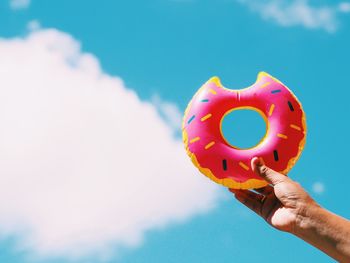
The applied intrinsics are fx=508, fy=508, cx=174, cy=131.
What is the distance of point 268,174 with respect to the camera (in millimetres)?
3805

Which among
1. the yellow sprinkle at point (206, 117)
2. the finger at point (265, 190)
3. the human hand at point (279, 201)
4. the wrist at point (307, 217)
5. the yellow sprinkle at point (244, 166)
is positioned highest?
the yellow sprinkle at point (206, 117)

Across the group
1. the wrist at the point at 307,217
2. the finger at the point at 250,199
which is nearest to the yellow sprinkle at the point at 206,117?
the finger at the point at 250,199

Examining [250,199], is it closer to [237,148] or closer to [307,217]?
[237,148]

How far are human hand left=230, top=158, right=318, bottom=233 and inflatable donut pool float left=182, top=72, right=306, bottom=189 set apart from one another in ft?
0.71

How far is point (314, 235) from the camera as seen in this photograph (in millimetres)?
3211

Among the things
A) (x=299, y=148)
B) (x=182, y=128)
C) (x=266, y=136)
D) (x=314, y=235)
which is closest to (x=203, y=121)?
(x=182, y=128)

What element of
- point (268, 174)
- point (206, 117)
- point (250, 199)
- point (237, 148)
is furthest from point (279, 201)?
point (206, 117)

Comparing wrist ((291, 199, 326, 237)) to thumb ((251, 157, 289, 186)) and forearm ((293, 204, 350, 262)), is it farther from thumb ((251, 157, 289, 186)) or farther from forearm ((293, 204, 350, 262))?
thumb ((251, 157, 289, 186))

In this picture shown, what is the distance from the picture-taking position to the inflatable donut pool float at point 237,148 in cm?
445

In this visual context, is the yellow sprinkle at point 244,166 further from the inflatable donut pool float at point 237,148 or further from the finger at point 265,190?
the finger at point 265,190

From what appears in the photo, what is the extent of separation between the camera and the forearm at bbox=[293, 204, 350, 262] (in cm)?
311

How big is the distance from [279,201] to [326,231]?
2.26 ft

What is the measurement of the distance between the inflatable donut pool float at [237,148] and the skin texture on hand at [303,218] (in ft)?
1.58

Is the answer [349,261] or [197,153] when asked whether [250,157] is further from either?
[349,261]
